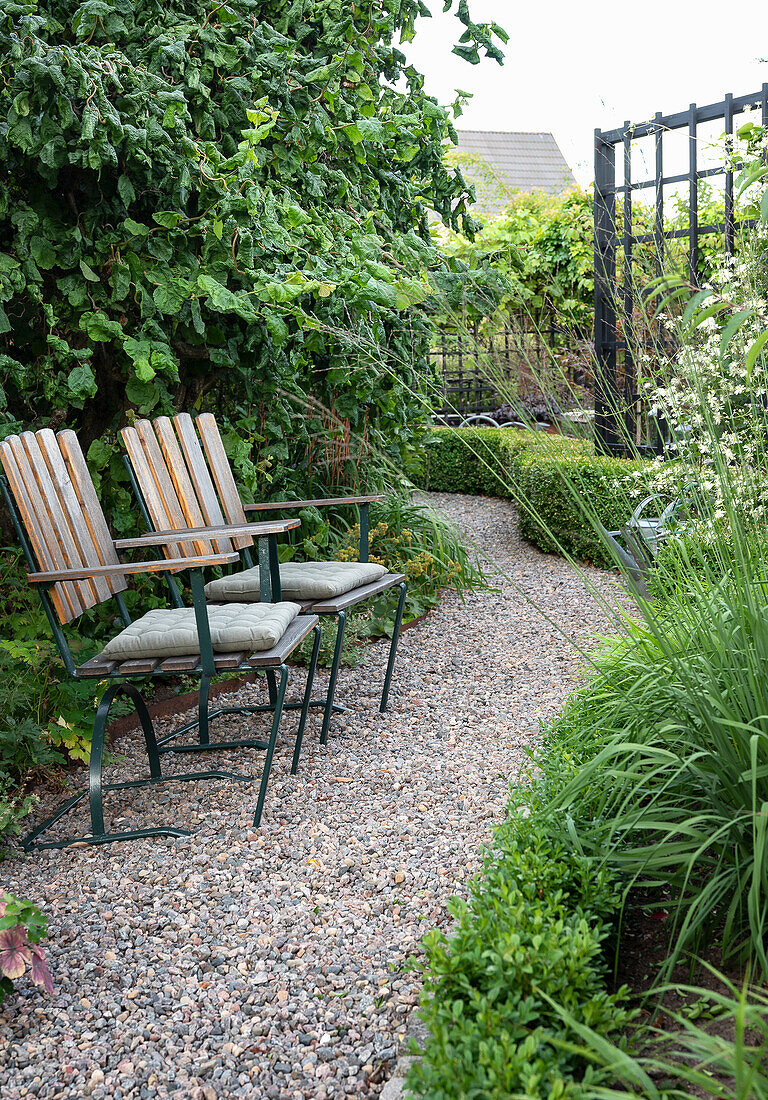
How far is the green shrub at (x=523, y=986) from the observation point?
1115 millimetres

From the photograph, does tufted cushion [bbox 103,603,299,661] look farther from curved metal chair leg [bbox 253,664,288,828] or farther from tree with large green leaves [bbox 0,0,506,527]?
tree with large green leaves [bbox 0,0,506,527]

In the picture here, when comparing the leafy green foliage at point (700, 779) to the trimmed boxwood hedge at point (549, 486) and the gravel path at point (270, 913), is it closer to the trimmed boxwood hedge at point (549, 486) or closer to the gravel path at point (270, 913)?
the gravel path at point (270, 913)

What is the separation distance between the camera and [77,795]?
2.68 m

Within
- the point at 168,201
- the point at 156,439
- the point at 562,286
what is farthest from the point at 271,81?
the point at 562,286

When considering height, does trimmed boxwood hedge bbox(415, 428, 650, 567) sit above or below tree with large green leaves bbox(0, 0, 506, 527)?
below

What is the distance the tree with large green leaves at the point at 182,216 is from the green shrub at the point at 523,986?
1.85m

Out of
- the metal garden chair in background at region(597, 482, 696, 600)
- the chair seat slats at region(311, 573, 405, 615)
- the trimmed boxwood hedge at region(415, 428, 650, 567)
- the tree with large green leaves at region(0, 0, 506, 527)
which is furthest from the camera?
the trimmed boxwood hedge at region(415, 428, 650, 567)

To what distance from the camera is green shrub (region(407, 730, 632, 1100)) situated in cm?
112

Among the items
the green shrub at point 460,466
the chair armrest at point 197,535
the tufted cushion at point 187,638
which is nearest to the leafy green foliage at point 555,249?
the green shrub at point 460,466

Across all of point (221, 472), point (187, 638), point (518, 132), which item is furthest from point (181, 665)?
point (518, 132)

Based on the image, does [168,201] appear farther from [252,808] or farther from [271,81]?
[252,808]

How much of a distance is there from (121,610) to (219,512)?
2.26 ft

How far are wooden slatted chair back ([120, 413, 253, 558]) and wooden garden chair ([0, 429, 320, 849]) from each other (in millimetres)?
275

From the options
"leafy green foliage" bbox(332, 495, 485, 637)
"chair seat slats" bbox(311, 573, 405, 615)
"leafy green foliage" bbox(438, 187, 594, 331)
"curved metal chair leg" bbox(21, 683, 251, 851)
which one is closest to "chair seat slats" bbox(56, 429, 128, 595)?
"curved metal chair leg" bbox(21, 683, 251, 851)
